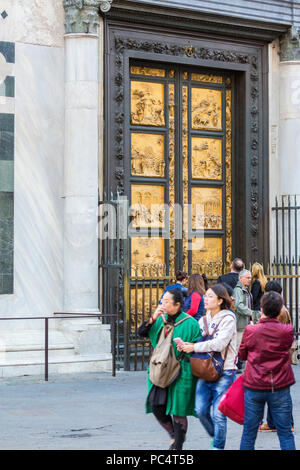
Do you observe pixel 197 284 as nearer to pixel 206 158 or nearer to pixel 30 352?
pixel 30 352

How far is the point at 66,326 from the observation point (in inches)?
567

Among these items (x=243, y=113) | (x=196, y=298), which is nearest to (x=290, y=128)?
(x=243, y=113)

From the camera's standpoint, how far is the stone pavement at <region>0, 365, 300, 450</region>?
8.70m

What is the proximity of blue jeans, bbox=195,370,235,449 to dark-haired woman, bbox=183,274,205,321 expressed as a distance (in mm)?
3701

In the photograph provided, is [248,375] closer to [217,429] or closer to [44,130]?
[217,429]

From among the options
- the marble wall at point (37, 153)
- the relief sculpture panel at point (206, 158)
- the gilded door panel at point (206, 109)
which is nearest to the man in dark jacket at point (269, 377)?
the marble wall at point (37, 153)

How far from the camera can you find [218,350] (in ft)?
Result: 25.9

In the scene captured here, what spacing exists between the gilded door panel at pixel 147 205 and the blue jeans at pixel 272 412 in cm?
916

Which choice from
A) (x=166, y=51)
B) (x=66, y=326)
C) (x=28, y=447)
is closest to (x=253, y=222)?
(x=166, y=51)

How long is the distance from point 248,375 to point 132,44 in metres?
9.87

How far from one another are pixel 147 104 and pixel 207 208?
2.31 metres

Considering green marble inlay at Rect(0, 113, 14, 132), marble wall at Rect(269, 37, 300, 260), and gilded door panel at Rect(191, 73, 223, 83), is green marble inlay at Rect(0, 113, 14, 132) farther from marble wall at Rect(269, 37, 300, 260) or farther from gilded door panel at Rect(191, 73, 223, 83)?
marble wall at Rect(269, 37, 300, 260)

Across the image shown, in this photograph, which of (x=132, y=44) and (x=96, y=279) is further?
(x=132, y=44)

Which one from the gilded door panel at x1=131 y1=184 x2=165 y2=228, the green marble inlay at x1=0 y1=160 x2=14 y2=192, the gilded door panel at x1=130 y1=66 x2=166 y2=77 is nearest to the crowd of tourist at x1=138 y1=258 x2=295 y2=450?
the green marble inlay at x1=0 y1=160 x2=14 y2=192
